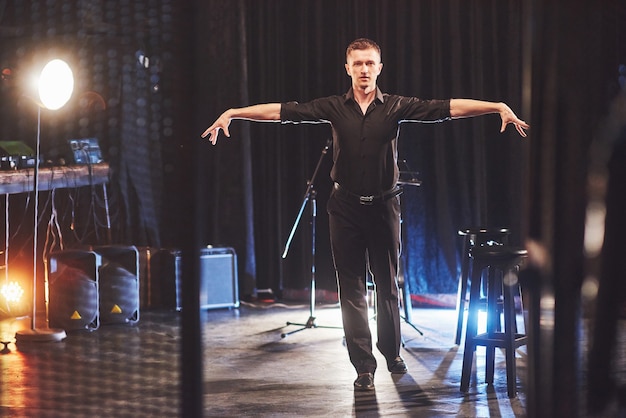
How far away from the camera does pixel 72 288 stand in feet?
19.0

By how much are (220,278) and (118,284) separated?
1031mm

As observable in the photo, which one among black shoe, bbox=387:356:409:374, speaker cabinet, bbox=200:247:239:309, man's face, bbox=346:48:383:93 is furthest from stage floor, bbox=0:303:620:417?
man's face, bbox=346:48:383:93

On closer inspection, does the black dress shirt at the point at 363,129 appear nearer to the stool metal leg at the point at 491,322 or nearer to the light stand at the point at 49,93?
the stool metal leg at the point at 491,322

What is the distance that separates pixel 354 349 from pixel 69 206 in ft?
12.1

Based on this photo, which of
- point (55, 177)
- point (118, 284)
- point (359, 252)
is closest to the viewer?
point (359, 252)

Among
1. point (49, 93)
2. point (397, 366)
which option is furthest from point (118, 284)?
point (397, 366)

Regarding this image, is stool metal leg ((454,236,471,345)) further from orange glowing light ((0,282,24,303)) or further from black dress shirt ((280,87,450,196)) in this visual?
orange glowing light ((0,282,24,303))

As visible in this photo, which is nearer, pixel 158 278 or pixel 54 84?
pixel 54 84

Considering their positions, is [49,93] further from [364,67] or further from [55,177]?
[364,67]

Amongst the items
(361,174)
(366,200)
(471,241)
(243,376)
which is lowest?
(243,376)

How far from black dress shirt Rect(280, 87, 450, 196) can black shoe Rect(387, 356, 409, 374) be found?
979mm

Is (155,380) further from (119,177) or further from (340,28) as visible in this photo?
(340,28)

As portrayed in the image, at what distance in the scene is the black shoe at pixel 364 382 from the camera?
4195 mm

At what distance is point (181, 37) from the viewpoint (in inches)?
52.0
